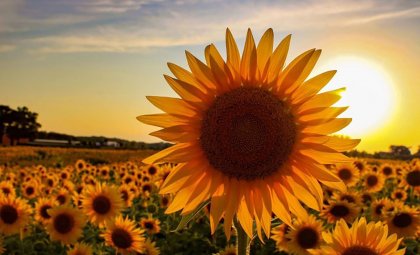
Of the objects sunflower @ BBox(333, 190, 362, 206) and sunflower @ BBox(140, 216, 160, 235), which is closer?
sunflower @ BBox(333, 190, 362, 206)

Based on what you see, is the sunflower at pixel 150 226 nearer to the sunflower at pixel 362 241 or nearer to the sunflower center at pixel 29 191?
the sunflower center at pixel 29 191

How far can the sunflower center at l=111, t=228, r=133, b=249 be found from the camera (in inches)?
308

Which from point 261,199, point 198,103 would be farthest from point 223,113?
point 261,199

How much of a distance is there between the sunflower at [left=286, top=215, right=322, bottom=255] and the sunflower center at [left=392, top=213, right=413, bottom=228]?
2303 millimetres

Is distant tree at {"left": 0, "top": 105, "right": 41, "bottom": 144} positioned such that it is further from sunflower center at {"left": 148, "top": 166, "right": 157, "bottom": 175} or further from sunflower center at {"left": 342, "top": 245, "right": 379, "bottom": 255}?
sunflower center at {"left": 342, "top": 245, "right": 379, "bottom": 255}

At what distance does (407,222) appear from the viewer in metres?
9.58

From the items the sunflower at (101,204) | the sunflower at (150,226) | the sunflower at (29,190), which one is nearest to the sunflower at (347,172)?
the sunflower at (150,226)

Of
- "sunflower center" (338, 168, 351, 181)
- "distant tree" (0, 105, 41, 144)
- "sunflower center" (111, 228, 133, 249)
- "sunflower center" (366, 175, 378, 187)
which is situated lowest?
"sunflower center" (111, 228, 133, 249)

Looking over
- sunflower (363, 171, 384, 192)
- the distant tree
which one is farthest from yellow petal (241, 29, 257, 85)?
the distant tree

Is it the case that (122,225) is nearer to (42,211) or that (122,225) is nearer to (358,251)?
(42,211)

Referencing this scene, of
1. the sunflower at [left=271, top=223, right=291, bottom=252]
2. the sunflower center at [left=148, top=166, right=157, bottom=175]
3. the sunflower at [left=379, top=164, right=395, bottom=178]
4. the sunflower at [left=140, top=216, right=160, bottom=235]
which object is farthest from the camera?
the sunflower at [left=379, top=164, right=395, bottom=178]

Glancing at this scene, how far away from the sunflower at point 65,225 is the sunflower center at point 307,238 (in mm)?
3726

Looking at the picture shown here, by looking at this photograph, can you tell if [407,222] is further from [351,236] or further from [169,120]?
[169,120]

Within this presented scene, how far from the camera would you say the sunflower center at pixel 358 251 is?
376 centimetres
